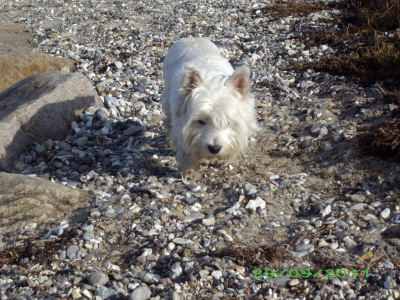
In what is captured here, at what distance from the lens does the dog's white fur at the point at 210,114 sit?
4621 millimetres

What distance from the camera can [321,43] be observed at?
9.57 m

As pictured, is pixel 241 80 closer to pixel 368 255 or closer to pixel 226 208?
pixel 226 208

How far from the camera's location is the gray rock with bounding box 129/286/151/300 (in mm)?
2992

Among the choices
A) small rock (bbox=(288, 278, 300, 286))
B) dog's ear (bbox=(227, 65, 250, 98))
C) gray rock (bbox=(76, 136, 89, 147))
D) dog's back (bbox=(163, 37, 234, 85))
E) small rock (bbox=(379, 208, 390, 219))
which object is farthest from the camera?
gray rock (bbox=(76, 136, 89, 147))

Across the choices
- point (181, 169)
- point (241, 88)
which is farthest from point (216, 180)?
point (241, 88)

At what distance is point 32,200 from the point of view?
4.30 metres

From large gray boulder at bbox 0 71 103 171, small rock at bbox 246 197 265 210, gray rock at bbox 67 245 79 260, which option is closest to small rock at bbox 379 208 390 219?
small rock at bbox 246 197 265 210

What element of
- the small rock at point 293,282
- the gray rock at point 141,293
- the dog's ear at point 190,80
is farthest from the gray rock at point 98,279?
the dog's ear at point 190,80

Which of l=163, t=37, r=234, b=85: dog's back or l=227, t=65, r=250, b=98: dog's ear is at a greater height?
l=227, t=65, r=250, b=98: dog's ear

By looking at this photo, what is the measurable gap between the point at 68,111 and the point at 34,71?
9.88 ft

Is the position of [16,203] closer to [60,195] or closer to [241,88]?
[60,195]

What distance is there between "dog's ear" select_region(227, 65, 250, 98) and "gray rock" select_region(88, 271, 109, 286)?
8.29ft

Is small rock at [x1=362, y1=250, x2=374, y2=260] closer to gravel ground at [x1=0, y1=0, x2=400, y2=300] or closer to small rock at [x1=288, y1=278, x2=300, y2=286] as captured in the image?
gravel ground at [x1=0, y1=0, x2=400, y2=300]

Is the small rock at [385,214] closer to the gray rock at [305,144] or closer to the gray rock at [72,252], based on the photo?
the gray rock at [305,144]
